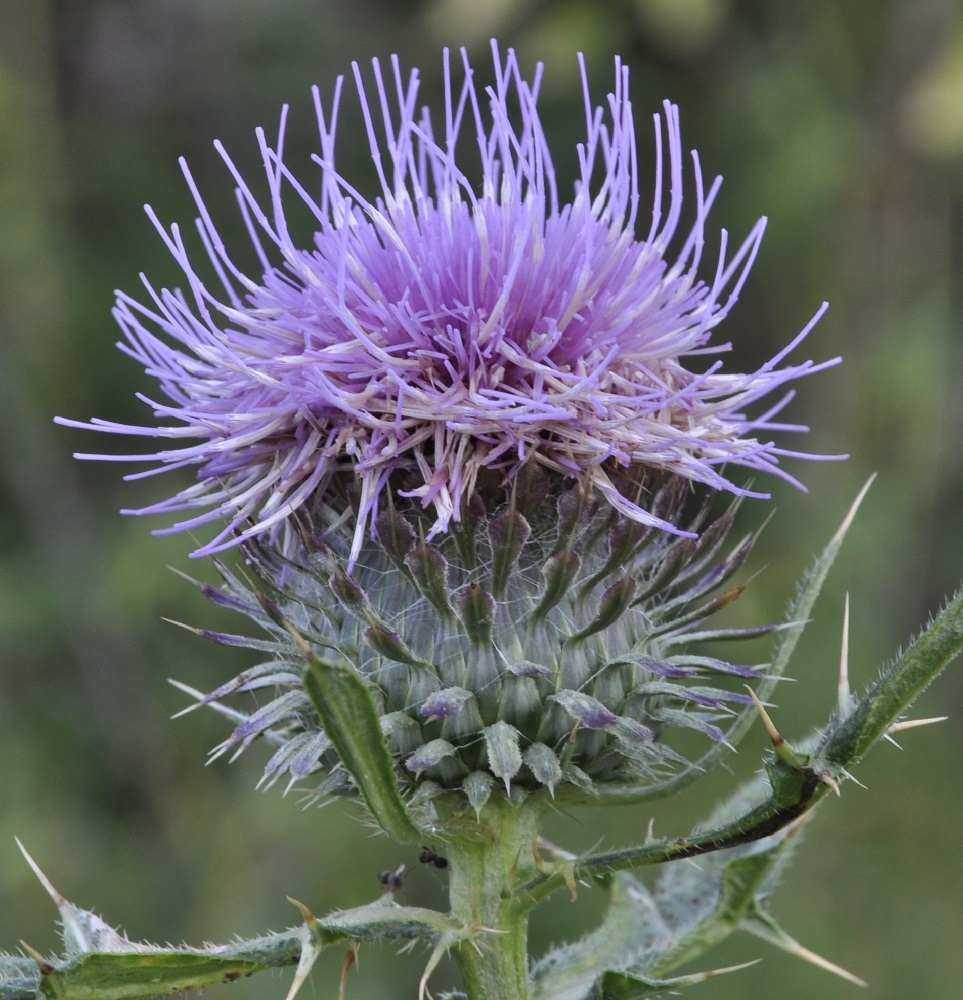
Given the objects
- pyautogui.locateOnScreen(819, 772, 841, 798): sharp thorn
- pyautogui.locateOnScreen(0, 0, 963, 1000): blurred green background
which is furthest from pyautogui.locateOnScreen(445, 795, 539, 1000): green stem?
pyautogui.locateOnScreen(0, 0, 963, 1000): blurred green background

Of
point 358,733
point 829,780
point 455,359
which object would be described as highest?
point 455,359

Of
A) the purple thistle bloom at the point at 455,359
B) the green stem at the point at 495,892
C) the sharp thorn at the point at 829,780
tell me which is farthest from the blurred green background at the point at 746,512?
the sharp thorn at the point at 829,780

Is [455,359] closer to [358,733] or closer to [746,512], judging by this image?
[358,733]

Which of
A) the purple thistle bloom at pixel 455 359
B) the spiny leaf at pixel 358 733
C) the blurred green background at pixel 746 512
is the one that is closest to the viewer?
the spiny leaf at pixel 358 733

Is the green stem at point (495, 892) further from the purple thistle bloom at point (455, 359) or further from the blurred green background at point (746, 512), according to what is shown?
the blurred green background at point (746, 512)

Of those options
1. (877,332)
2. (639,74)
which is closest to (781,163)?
(877,332)

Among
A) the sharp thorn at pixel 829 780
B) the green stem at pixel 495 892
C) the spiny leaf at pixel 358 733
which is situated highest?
the sharp thorn at pixel 829 780

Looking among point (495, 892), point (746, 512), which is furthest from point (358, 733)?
point (746, 512)

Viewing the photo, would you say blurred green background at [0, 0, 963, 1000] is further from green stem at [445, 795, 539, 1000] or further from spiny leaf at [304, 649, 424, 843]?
spiny leaf at [304, 649, 424, 843]
